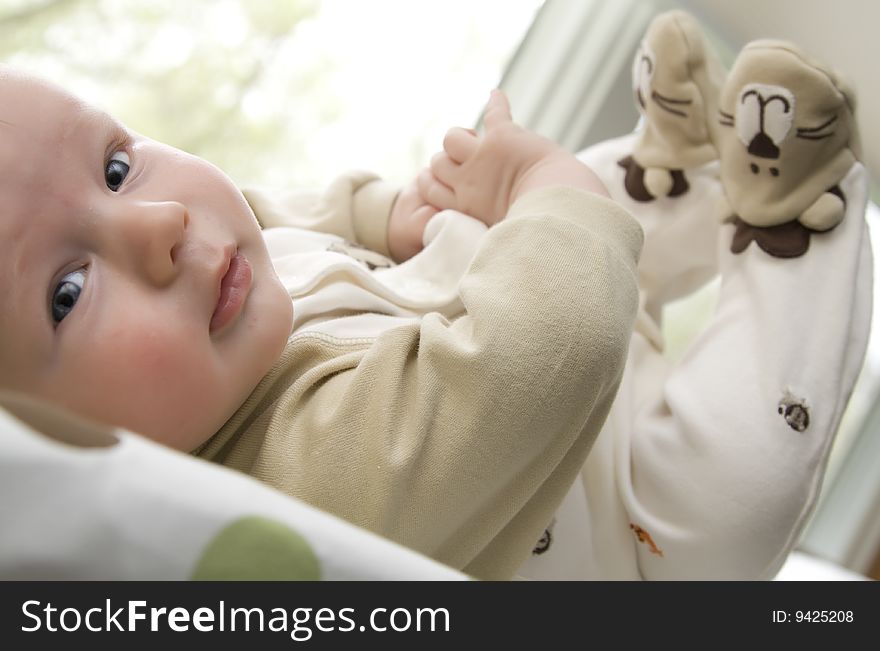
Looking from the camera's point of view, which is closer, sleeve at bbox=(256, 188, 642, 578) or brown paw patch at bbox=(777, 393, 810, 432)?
sleeve at bbox=(256, 188, 642, 578)

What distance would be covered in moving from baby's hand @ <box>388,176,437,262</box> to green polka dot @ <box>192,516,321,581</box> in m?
0.72

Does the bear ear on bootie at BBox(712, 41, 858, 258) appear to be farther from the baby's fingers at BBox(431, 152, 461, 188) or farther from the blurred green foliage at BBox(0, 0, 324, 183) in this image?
the blurred green foliage at BBox(0, 0, 324, 183)

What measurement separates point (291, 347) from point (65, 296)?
213mm

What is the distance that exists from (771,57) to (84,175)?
2.22ft

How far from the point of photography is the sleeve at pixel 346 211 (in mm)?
1061

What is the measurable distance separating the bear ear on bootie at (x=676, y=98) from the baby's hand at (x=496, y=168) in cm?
19

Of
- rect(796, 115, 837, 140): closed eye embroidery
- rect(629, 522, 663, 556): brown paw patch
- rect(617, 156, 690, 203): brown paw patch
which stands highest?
rect(796, 115, 837, 140): closed eye embroidery

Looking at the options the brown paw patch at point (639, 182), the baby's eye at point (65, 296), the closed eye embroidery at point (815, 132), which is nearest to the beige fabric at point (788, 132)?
the closed eye embroidery at point (815, 132)

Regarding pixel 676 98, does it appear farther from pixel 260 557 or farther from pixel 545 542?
pixel 260 557

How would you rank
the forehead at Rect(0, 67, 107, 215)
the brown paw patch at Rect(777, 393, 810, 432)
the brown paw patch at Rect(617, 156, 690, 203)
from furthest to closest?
the brown paw patch at Rect(617, 156, 690, 203)
the brown paw patch at Rect(777, 393, 810, 432)
the forehead at Rect(0, 67, 107, 215)

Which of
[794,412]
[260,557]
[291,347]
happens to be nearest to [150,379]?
[291,347]

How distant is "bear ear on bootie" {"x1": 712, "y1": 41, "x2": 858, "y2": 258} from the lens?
2.78 feet
